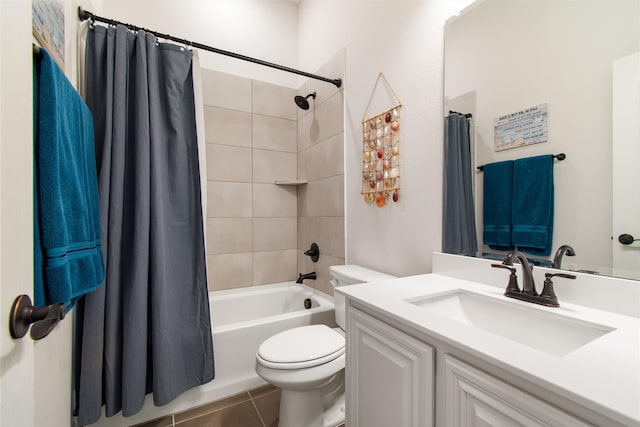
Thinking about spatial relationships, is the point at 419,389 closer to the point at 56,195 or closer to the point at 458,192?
the point at 458,192

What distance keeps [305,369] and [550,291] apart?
960mm

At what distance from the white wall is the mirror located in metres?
0.24

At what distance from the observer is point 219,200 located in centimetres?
217

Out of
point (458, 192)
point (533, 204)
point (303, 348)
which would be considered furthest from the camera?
point (303, 348)

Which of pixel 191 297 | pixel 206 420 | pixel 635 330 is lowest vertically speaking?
pixel 206 420

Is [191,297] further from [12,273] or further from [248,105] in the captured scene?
[248,105]

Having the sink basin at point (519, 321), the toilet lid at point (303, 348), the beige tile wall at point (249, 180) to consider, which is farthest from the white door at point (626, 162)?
the beige tile wall at point (249, 180)

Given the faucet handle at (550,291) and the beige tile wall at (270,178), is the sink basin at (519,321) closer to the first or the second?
the faucet handle at (550,291)

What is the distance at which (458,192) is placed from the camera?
1169 millimetres

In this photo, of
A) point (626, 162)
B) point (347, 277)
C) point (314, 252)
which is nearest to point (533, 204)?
point (626, 162)

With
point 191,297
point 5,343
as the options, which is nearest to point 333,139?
point 191,297

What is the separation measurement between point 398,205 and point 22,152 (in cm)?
136

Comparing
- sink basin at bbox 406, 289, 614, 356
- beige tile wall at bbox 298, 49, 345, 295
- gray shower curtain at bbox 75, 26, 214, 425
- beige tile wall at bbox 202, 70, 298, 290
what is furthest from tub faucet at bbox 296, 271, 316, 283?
sink basin at bbox 406, 289, 614, 356

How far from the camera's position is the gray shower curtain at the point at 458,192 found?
1.13m
